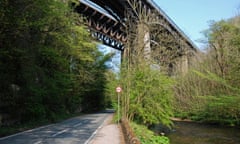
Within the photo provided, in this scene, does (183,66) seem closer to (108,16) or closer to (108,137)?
(108,16)

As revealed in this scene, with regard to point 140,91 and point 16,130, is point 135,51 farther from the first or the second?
point 16,130

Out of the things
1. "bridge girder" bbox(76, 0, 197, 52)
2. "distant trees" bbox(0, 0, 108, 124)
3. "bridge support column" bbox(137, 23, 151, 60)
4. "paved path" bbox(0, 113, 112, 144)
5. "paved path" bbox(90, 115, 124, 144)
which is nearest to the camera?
"paved path" bbox(90, 115, 124, 144)

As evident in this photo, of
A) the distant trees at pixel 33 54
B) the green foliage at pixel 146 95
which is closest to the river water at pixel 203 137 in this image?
the green foliage at pixel 146 95

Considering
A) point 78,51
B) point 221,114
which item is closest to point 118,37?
point 78,51

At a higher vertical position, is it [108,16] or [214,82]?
[108,16]

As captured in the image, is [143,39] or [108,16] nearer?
[143,39]

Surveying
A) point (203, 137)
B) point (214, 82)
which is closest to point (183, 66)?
point (214, 82)

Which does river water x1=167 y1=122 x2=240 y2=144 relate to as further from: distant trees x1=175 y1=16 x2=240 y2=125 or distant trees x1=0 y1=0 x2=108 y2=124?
distant trees x1=0 y1=0 x2=108 y2=124

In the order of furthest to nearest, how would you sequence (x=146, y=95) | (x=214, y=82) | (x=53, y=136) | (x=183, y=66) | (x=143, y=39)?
(x=183, y=66), (x=214, y=82), (x=143, y=39), (x=146, y=95), (x=53, y=136)

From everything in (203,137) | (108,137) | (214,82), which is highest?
(214,82)

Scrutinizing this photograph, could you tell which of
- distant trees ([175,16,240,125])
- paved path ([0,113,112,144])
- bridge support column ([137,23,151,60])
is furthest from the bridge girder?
paved path ([0,113,112,144])

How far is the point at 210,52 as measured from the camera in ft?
157

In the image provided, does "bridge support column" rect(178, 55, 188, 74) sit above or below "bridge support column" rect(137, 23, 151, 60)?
above

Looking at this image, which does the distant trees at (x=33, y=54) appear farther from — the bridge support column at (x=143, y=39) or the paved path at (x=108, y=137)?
the paved path at (x=108, y=137)
